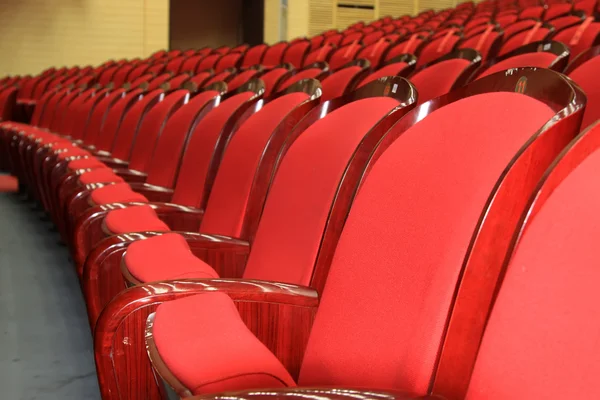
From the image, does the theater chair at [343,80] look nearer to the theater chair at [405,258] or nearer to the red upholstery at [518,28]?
the theater chair at [405,258]

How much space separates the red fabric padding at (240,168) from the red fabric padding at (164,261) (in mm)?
60

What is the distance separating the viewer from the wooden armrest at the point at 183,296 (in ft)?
0.98

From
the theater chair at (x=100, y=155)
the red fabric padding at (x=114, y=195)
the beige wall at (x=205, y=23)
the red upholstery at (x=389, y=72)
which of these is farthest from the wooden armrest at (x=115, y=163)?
the beige wall at (x=205, y=23)

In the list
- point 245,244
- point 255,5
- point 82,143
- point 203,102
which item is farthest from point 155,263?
point 255,5

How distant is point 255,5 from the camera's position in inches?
129

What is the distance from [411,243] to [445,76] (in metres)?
0.37

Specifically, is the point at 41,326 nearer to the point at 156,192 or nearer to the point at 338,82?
the point at 156,192

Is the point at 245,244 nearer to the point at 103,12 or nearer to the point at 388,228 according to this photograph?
the point at 388,228

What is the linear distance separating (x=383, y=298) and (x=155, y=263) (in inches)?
6.5

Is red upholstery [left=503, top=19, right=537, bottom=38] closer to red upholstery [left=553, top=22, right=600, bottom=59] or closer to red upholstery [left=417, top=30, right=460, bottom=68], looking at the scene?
red upholstery [left=417, top=30, right=460, bottom=68]

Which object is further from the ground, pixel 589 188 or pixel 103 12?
pixel 103 12

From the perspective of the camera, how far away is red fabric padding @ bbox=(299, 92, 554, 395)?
0.20m

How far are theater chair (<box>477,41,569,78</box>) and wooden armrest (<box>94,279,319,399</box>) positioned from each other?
24 centimetres

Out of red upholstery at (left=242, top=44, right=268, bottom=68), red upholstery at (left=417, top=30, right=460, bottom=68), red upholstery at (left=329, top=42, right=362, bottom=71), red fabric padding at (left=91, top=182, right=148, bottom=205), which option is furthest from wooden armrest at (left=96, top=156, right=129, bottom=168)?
red upholstery at (left=242, top=44, right=268, bottom=68)
